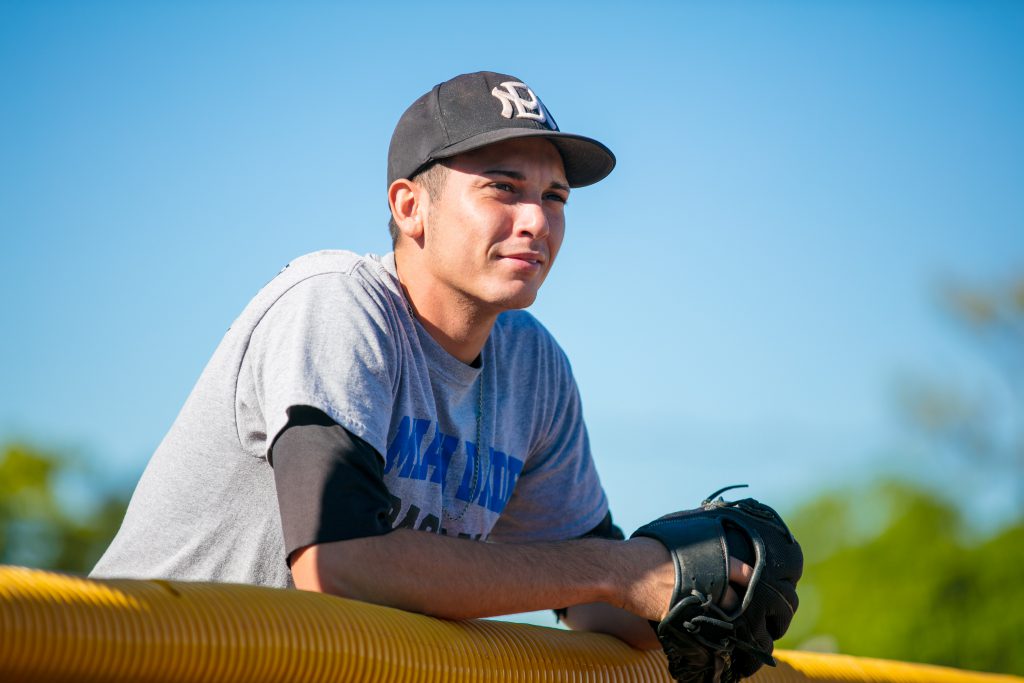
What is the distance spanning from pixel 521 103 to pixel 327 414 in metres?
1.17

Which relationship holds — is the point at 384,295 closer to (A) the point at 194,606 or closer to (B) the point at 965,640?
(A) the point at 194,606

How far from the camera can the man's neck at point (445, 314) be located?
10.1ft

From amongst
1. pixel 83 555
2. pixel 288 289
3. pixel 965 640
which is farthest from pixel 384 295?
pixel 83 555

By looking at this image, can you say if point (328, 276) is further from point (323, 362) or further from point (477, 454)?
point (477, 454)

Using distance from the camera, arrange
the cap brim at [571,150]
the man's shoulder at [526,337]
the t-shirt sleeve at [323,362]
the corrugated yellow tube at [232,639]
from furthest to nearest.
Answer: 1. the man's shoulder at [526,337]
2. the cap brim at [571,150]
3. the t-shirt sleeve at [323,362]
4. the corrugated yellow tube at [232,639]

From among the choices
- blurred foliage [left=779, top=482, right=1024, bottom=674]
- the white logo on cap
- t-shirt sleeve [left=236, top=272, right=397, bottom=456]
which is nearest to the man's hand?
t-shirt sleeve [left=236, top=272, right=397, bottom=456]

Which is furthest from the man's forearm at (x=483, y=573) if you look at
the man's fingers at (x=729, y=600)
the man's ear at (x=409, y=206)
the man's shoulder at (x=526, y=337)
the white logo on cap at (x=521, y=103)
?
the white logo on cap at (x=521, y=103)

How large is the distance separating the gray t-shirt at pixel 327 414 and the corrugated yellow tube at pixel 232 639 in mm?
493

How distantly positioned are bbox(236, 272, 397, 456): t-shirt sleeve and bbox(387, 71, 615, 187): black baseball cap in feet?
1.77

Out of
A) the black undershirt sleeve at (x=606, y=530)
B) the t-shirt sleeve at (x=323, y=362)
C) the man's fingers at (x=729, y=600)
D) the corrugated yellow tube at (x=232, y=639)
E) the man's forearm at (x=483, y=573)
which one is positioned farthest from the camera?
the black undershirt sleeve at (x=606, y=530)

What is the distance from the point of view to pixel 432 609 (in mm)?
2262

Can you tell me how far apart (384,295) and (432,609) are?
2.93ft

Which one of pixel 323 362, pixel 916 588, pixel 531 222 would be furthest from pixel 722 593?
pixel 916 588

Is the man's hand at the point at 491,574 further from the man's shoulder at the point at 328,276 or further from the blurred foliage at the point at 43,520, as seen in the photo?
the blurred foliage at the point at 43,520
